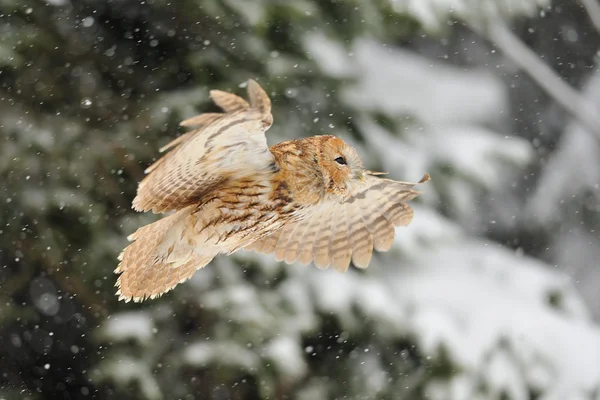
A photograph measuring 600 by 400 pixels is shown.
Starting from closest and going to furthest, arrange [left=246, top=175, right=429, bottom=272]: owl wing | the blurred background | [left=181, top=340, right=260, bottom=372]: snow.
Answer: [left=246, top=175, right=429, bottom=272]: owl wing
the blurred background
[left=181, top=340, right=260, bottom=372]: snow

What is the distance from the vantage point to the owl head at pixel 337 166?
77.7 inches

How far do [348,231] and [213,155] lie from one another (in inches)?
28.7

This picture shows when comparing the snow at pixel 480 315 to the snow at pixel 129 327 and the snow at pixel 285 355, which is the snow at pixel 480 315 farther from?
the snow at pixel 129 327

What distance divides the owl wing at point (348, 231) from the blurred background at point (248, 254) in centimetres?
202

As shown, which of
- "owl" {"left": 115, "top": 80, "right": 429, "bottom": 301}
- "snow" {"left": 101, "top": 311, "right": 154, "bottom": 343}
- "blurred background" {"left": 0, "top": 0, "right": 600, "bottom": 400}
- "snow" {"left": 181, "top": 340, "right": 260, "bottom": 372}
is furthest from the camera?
"snow" {"left": 181, "top": 340, "right": 260, "bottom": 372}

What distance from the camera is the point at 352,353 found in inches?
Answer: 208

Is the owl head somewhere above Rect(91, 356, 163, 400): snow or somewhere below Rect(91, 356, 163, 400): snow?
above

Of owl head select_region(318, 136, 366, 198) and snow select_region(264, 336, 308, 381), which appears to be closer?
owl head select_region(318, 136, 366, 198)

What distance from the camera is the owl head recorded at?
1975 millimetres

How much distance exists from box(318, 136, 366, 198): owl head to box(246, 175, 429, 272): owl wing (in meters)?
0.35

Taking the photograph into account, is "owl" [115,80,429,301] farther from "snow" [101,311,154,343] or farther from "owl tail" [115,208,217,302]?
"snow" [101,311,154,343]

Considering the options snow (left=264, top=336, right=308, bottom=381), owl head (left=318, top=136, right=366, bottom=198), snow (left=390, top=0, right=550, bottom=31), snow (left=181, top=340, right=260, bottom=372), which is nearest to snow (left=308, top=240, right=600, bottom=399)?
snow (left=264, top=336, right=308, bottom=381)

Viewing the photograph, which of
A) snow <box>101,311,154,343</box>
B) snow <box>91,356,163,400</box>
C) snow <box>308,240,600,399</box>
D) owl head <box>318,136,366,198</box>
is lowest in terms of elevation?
snow <box>91,356,163,400</box>

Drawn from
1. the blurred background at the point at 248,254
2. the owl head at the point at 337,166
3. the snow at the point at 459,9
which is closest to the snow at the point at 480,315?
the blurred background at the point at 248,254
